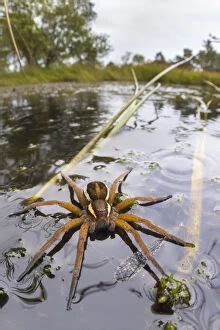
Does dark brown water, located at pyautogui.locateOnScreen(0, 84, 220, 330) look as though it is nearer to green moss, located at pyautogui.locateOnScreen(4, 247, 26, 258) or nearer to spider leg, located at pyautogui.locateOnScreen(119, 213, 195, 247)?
green moss, located at pyautogui.locateOnScreen(4, 247, 26, 258)

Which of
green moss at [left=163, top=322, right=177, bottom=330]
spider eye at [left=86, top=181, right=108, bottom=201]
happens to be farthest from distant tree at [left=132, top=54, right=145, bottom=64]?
green moss at [left=163, top=322, right=177, bottom=330]

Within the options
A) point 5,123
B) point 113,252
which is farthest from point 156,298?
point 5,123

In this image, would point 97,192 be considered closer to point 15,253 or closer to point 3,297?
point 15,253

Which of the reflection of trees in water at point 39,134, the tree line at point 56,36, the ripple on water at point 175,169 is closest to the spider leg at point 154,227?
the ripple on water at point 175,169

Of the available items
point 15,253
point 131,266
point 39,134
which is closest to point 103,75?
point 39,134

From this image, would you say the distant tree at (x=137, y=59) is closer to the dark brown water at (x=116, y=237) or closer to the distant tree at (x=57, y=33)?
the distant tree at (x=57, y=33)

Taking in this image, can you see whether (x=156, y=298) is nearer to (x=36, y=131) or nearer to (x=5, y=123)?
(x=36, y=131)
